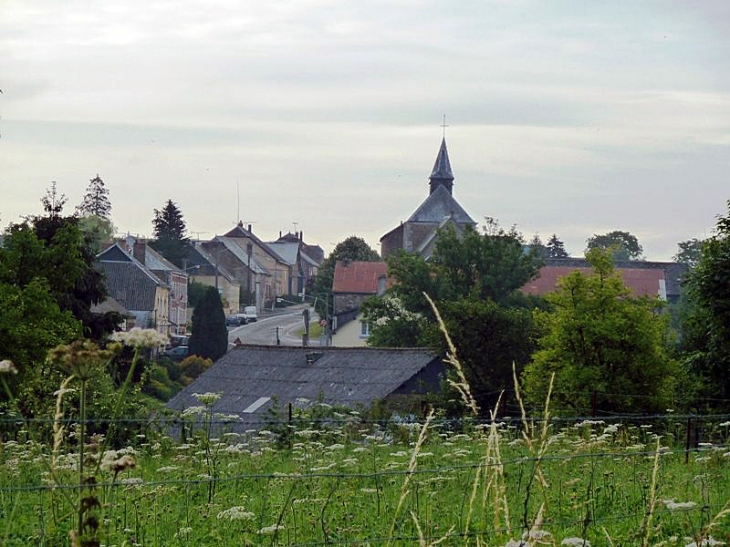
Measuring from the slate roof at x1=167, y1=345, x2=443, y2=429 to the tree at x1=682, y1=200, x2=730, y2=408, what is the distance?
1220cm

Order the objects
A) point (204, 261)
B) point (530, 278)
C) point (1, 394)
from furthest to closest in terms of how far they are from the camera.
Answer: point (204, 261), point (530, 278), point (1, 394)

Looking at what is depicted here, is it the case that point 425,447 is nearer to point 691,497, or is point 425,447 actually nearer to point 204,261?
point 691,497

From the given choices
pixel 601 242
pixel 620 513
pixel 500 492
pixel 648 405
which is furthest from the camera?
pixel 601 242

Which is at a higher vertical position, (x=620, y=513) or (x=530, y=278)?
(x=530, y=278)

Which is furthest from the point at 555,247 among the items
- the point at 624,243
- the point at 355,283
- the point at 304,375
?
the point at 304,375

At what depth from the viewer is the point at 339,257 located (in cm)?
12519

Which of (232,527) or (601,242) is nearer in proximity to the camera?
(232,527)

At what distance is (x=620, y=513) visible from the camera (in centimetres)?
839

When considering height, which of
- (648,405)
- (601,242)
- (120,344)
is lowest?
(648,405)

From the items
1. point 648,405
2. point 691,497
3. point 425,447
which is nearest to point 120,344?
point 691,497

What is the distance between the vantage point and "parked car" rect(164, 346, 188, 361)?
7200 cm

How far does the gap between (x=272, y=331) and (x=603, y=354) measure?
71722 millimetres

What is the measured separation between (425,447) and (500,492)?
8364 millimetres

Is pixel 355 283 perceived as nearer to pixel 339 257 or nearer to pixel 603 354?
pixel 339 257
